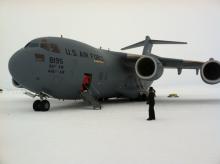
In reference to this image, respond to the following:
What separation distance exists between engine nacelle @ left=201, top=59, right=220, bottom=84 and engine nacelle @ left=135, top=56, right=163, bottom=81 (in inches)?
76.7

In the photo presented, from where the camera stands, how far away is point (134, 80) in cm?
1598

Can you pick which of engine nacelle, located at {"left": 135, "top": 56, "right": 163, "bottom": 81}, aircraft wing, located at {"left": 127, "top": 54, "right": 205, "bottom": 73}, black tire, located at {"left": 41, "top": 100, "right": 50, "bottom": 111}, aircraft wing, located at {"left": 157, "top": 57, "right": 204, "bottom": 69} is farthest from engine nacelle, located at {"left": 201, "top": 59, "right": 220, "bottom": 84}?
black tire, located at {"left": 41, "top": 100, "right": 50, "bottom": 111}

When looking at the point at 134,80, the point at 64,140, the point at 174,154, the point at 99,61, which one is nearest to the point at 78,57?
the point at 99,61

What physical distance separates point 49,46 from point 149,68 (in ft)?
18.1

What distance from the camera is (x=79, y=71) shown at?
37.6 ft

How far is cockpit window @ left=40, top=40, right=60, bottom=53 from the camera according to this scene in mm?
10492

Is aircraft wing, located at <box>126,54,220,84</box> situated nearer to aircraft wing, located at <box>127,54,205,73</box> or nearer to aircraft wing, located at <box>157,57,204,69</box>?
aircraft wing, located at <box>127,54,205,73</box>

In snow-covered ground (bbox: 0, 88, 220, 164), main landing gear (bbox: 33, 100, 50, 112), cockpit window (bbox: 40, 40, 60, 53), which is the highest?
cockpit window (bbox: 40, 40, 60, 53)

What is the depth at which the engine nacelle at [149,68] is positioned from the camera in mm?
13328

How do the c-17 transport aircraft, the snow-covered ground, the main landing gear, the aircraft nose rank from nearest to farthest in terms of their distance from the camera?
the snow-covered ground < the aircraft nose < the c-17 transport aircraft < the main landing gear

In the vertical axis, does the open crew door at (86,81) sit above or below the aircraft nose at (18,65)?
below

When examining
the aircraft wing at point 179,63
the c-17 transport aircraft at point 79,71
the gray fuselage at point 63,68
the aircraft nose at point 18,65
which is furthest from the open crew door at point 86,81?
the aircraft wing at point 179,63

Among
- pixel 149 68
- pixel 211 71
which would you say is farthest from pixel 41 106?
pixel 211 71

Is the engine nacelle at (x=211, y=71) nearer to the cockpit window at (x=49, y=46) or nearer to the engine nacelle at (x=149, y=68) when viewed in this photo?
the engine nacelle at (x=149, y=68)
